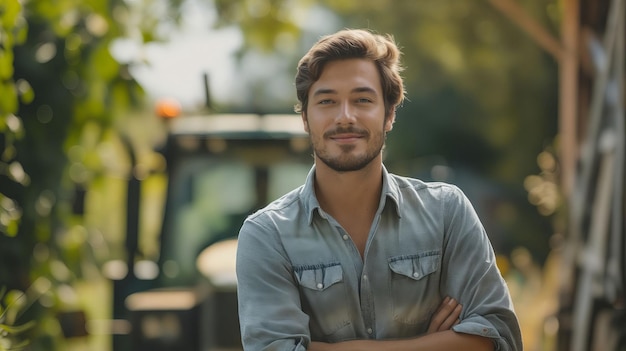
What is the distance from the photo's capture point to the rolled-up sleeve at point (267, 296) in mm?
4344

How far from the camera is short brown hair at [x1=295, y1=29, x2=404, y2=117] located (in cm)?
450

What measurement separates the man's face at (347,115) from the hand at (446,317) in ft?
1.76

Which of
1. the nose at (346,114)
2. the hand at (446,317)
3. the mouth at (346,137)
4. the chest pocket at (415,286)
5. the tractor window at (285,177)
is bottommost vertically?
the hand at (446,317)

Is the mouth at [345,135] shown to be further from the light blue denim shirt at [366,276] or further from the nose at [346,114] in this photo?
the light blue denim shirt at [366,276]

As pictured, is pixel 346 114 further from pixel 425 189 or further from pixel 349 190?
pixel 425 189

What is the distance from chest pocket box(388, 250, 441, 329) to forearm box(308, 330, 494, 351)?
9cm

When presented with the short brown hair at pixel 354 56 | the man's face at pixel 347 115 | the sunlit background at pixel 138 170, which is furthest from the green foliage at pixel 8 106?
the man's face at pixel 347 115

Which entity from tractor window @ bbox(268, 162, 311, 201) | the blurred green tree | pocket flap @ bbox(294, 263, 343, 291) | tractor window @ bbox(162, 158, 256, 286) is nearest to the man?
pocket flap @ bbox(294, 263, 343, 291)

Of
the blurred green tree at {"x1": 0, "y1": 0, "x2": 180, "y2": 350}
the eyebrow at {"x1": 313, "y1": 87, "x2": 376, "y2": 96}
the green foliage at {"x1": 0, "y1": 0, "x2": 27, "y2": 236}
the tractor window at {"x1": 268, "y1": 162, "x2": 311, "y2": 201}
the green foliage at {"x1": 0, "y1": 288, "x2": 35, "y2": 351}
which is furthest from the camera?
the tractor window at {"x1": 268, "y1": 162, "x2": 311, "y2": 201}

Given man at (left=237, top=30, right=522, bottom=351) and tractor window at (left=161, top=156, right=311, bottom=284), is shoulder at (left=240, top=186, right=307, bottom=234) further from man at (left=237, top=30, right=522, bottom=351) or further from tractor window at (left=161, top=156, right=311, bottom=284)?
tractor window at (left=161, top=156, right=311, bottom=284)

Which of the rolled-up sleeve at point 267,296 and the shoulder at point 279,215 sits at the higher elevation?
the shoulder at point 279,215

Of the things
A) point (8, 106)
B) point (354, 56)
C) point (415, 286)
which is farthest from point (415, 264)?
point (8, 106)

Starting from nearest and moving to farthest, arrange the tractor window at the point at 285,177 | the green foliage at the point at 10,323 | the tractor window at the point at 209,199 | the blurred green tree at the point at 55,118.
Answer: the green foliage at the point at 10,323 < the blurred green tree at the point at 55,118 < the tractor window at the point at 285,177 < the tractor window at the point at 209,199

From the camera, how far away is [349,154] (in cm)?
443
